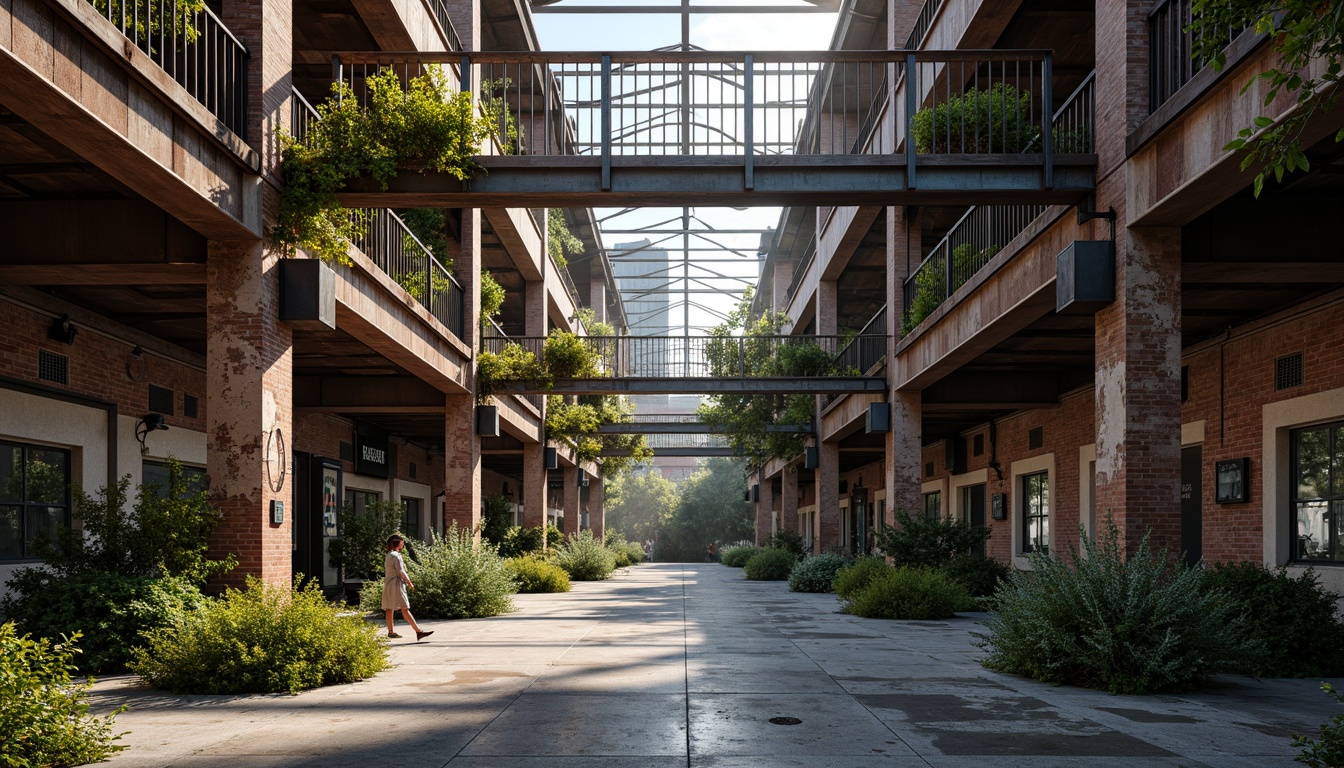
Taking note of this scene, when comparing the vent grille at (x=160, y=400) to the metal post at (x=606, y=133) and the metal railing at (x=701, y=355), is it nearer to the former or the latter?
the metal railing at (x=701, y=355)

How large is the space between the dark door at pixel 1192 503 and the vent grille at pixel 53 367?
14.5 meters

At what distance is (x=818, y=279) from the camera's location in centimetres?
2941

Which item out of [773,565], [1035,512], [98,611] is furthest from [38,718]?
[773,565]

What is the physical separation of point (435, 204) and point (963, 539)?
11.6 meters

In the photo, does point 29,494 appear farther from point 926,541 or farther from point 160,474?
point 926,541

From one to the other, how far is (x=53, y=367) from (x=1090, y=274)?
11.5 meters

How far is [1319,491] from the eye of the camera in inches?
503

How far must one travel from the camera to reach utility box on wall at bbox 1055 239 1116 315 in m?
10.8

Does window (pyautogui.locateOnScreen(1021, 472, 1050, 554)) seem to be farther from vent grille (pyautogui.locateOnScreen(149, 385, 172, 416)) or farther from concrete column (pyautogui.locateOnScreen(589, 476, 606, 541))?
concrete column (pyautogui.locateOnScreen(589, 476, 606, 541))

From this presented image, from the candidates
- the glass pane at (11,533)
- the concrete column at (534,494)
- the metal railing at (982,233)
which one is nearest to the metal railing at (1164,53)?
the metal railing at (982,233)

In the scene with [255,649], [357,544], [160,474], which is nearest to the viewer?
[255,649]

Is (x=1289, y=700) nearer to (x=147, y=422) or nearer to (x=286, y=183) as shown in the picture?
(x=286, y=183)

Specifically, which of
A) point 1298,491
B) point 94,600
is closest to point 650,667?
point 94,600

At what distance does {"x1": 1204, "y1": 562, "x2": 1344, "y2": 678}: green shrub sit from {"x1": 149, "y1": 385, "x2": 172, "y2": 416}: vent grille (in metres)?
13.4
